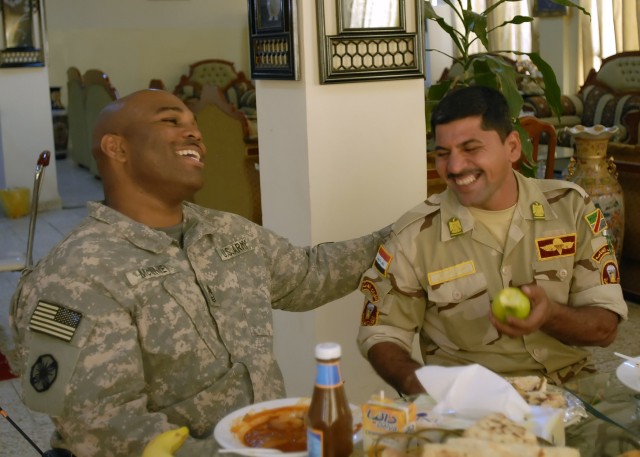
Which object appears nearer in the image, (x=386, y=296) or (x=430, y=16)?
(x=386, y=296)

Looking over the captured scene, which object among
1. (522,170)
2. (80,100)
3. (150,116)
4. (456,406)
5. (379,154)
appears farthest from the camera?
(80,100)

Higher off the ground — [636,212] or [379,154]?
[379,154]

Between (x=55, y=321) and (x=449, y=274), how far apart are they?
0.91 meters

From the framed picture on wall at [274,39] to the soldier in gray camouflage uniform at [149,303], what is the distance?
0.59m

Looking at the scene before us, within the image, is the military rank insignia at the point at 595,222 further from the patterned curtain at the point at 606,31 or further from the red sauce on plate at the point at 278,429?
the patterned curtain at the point at 606,31

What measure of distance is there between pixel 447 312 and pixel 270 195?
0.91 metres

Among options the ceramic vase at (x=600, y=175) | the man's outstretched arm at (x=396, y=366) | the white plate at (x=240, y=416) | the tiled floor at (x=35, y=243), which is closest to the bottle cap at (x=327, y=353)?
Answer: the white plate at (x=240, y=416)

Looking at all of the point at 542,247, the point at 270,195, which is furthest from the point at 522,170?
the point at 542,247

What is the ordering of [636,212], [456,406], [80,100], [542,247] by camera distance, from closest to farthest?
[456,406] < [542,247] < [636,212] < [80,100]

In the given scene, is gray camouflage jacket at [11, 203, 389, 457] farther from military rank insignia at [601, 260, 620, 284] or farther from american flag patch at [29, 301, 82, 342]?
military rank insignia at [601, 260, 620, 284]

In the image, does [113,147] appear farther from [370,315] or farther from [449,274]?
[449,274]

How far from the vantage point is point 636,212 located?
4.65m

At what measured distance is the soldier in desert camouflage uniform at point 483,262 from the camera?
2098 millimetres

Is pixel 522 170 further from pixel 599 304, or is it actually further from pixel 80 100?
pixel 80 100
